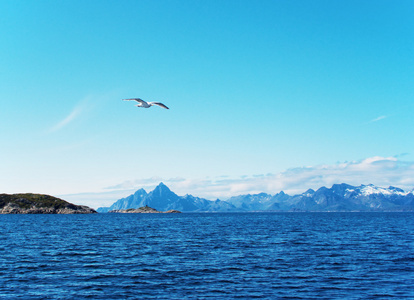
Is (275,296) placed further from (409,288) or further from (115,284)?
(115,284)

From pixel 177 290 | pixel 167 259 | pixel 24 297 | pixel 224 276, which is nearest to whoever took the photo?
pixel 24 297

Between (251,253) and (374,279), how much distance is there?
18556 millimetres

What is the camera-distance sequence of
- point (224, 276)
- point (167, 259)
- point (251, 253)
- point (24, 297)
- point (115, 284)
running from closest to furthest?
point (24, 297), point (115, 284), point (224, 276), point (167, 259), point (251, 253)

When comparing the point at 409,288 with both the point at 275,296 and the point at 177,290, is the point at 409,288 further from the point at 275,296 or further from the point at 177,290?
the point at 177,290

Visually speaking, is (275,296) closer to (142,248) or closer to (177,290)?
(177,290)

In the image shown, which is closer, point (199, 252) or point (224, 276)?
point (224, 276)

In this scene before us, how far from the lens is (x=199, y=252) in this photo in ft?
160

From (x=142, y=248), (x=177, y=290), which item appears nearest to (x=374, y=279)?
(x=177, y=290)

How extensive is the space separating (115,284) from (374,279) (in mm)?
23539

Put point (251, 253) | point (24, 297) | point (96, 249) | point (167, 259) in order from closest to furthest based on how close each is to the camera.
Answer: point (24, 297), point (167, 259), point (251, 253), point (96, 249)

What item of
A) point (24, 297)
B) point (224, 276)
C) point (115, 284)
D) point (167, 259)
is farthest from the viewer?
point (167, 259)

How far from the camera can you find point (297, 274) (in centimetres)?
3381

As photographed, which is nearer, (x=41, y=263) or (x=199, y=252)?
(x=41, y=263)

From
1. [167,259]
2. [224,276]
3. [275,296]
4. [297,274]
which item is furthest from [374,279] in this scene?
[167,259]
